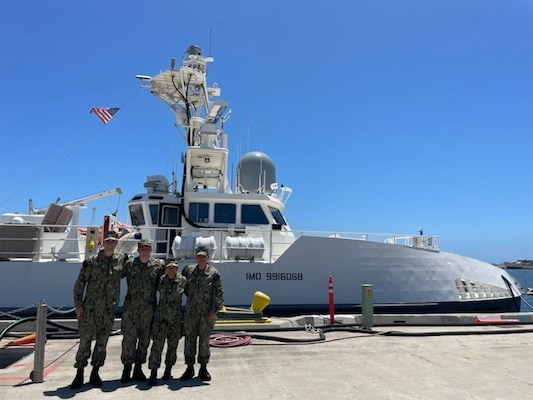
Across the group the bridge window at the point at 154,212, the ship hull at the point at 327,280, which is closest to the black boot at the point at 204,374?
the ship hull at the point at 327,280

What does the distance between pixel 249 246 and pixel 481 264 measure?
725cm

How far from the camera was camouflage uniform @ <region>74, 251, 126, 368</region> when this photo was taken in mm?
4473

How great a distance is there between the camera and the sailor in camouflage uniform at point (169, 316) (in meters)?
4.66

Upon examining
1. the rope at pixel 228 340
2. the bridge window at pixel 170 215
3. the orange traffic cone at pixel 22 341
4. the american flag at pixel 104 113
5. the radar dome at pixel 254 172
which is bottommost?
the orange traffic cone at pixel 22 341

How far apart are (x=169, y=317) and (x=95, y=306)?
799 millimetres

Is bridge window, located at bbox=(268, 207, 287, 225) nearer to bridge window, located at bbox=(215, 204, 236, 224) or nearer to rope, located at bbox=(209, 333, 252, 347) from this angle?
bridge window, located at bbox=(215, 204, 236, 224)

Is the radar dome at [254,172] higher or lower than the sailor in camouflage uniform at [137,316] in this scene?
higher

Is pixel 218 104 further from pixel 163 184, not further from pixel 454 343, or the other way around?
pixel 454 343

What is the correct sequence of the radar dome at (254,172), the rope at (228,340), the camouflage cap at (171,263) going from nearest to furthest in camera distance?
the camouflage cap at (171,263) → the rope at (228,340) → the radar dome at (254,172)

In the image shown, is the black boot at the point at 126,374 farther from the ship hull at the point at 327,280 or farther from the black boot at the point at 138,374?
the ship hull at the point at 327,280

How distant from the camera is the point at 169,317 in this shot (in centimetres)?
471

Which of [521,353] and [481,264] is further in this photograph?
[481,264]

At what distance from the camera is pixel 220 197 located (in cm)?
1196

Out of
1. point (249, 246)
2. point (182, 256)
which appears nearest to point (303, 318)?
point (249, 246)
